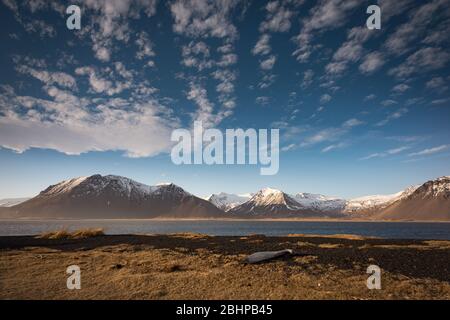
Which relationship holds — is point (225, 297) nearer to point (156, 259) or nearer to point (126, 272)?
point (126, 272)

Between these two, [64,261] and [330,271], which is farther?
[64,261]

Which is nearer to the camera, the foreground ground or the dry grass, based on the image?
the foreground ground

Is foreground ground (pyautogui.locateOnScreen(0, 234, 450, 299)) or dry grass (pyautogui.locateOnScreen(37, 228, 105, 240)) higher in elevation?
foreground ground (pyautogui.locateOnScreen(0, 234, 450, 299))

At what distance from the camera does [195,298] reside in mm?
10859

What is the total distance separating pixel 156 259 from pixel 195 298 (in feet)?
27.9

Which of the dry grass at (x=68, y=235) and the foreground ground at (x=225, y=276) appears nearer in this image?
the foreground ground at (x=225, y=276)

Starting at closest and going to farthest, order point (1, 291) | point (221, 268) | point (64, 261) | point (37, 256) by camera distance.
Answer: point (1, 291), point (221, 268), point (64, 261), point (37, 256)

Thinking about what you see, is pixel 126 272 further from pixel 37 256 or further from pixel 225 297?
pixel 37 256

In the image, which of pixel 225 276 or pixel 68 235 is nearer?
pixel 225 276

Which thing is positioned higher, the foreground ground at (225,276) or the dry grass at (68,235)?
the foreground ground at (225,276)

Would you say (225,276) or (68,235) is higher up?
(225,276)
